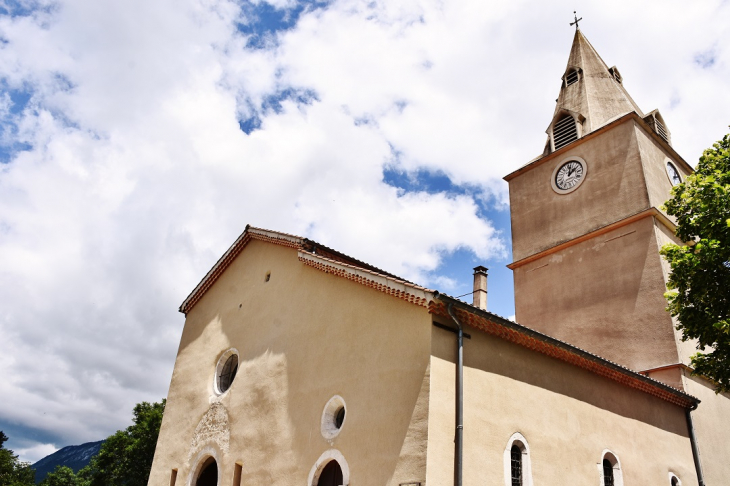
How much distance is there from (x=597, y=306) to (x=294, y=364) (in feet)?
37.4

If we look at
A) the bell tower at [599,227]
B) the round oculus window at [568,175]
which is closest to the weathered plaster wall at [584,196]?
the bell tower at [599,227]

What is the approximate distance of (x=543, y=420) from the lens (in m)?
10.8

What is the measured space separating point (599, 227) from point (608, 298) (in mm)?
2709

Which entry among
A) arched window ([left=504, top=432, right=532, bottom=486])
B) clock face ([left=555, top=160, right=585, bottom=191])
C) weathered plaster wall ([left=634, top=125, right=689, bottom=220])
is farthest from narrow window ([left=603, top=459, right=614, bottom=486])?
clock face ([left=555, top=160, right=585, bottom=191])

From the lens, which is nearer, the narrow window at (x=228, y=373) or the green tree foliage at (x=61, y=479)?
the narrow window at (x=228, y=373)

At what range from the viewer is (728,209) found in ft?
35.8

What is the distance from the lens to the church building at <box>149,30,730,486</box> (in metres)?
9.71

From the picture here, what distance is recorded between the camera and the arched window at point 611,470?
11863 mm

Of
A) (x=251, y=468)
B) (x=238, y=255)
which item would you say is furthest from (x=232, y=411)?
(x=238, y=255)

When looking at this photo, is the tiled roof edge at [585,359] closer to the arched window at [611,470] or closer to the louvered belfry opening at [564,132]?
the arched window at [611,470]

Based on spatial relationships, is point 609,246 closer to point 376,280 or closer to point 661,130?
point 661,130

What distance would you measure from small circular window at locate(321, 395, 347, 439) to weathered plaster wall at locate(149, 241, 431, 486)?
6.1 inches

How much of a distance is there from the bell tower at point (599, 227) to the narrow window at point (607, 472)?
5.00 metres

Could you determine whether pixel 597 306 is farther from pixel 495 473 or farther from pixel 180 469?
pixel 180 469
